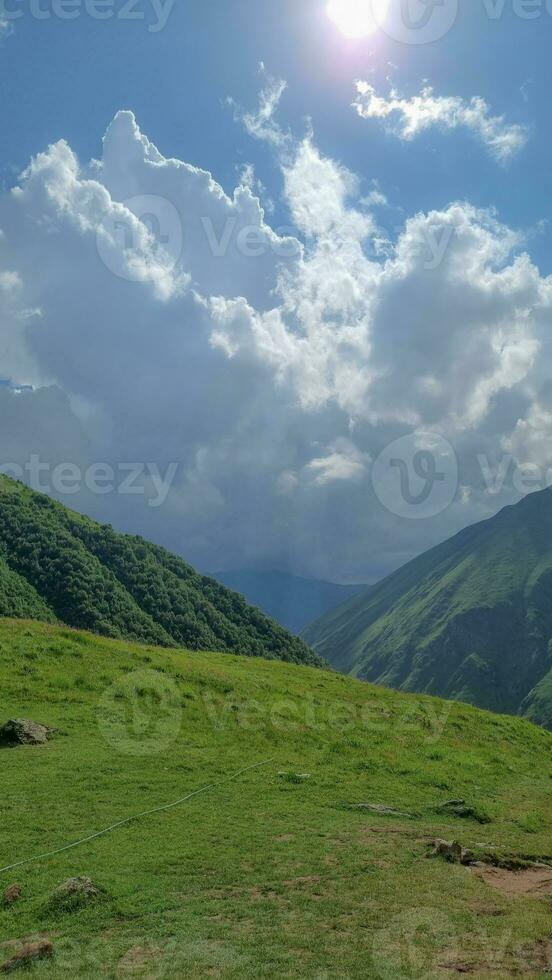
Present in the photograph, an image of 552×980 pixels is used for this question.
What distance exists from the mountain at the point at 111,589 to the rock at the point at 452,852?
113270mm

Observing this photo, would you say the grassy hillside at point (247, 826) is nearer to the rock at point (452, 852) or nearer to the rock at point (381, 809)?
the rock at point (381, 809)

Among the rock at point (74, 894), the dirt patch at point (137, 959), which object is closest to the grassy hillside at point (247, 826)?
the dirt patch at point (137, 959)

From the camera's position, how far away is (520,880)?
20.0 meters

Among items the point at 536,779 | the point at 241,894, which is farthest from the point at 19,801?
the point at 536,779

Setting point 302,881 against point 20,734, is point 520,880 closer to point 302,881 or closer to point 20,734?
point 302,881

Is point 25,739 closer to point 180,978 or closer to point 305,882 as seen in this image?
point 305,882

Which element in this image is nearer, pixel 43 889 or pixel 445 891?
pixel 43 889

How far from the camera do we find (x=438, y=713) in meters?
48.8

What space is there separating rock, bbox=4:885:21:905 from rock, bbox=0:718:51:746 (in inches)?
517

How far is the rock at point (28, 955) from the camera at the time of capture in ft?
42.7

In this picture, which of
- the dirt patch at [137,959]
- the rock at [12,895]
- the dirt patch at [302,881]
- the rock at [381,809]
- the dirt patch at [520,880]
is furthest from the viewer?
the rock at [381,809]

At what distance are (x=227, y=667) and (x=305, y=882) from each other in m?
35.9

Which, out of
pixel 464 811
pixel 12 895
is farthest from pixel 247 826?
pixel 464 811

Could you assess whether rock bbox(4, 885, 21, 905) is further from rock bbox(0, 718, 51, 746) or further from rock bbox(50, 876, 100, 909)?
rock bbox(0, 718, 51, 746)
